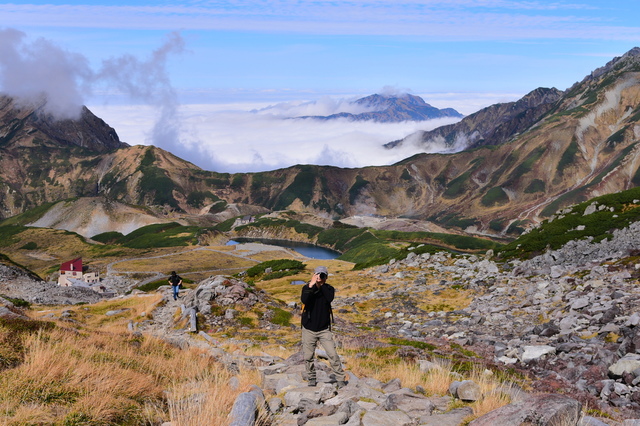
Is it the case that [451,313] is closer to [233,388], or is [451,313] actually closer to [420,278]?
[420,278]

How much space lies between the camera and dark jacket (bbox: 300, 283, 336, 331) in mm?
13461

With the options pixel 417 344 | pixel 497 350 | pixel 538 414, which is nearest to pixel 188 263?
pixel 417 344

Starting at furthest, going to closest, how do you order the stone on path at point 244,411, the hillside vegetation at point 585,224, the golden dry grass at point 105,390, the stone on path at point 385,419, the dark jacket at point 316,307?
the hillside vegetation at point 585,224, the dark jacket at point 316,307, the stone on path at point 385,419, the stone on path at point 244,411, the golden dry grass at point 105,390

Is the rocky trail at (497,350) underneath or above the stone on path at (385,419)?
underneath

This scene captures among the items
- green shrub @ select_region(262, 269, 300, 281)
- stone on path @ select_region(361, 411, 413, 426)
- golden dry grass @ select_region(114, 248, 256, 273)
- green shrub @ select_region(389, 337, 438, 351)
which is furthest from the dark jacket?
golden dry grass @ select_region(114, 248, 256, 273)

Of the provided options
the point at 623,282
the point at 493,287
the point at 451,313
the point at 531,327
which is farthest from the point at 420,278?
the point at 531,327

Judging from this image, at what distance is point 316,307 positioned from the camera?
13539 millimetres

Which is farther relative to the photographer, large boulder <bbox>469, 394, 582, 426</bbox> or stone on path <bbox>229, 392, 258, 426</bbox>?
stone on path <bbox>229, 392, 258, 426</bbox>

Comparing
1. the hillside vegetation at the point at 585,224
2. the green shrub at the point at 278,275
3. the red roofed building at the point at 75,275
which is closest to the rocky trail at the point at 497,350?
the hillside vegetation at the point at 585,224

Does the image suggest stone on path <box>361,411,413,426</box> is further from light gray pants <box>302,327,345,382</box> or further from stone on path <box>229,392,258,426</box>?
light gray pants <box>302,327,345,382</box>

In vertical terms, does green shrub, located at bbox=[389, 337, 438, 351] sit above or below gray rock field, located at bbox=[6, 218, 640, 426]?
below

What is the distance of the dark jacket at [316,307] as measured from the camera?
1346 centimetres

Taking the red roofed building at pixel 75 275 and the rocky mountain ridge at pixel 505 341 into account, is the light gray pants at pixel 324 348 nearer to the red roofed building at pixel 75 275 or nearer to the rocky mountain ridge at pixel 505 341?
the rocky mountain ridge at pixel 505 341

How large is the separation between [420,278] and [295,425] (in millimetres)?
49290
